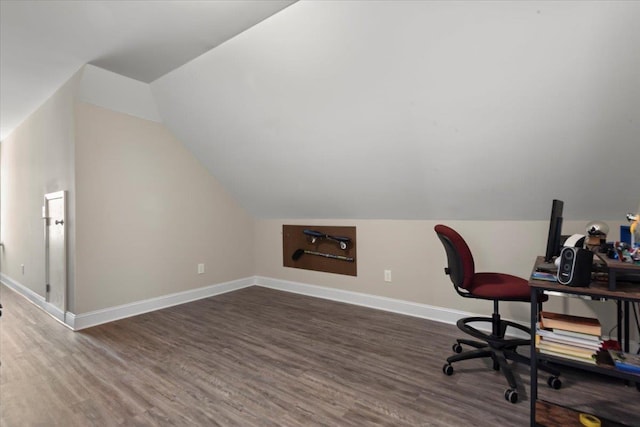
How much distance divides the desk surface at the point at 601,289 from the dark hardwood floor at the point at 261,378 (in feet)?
2.46

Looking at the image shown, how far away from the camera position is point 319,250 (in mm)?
4160

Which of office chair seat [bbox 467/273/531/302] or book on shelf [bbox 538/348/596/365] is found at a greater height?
office chair seat [bbox 467/273/531/302]

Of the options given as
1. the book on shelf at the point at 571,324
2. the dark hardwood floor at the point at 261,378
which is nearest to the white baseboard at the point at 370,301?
the dark hardwood floor at the point at 261,378

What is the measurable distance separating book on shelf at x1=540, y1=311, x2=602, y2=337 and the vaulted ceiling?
1204 millimetres

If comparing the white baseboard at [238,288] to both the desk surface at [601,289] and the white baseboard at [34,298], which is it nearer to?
the white baseboard at [34,298]

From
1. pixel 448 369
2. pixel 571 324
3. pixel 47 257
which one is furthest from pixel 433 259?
pixel 47 257

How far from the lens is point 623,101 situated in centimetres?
183

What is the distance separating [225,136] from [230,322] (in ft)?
6.57

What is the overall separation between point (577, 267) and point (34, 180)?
544 centimetres

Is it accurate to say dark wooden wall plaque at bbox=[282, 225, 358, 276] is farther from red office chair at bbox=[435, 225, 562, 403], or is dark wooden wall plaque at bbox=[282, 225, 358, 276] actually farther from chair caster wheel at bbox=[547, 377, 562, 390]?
chair caster wheel at bbox=[547, 377, 562, 390]

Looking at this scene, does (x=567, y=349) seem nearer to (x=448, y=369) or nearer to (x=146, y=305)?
(x=448, y=369)

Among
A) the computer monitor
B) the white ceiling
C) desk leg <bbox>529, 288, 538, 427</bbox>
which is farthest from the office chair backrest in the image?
the white ceiling

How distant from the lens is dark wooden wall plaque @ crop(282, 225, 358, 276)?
153 inches

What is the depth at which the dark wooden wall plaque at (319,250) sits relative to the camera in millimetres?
3877
